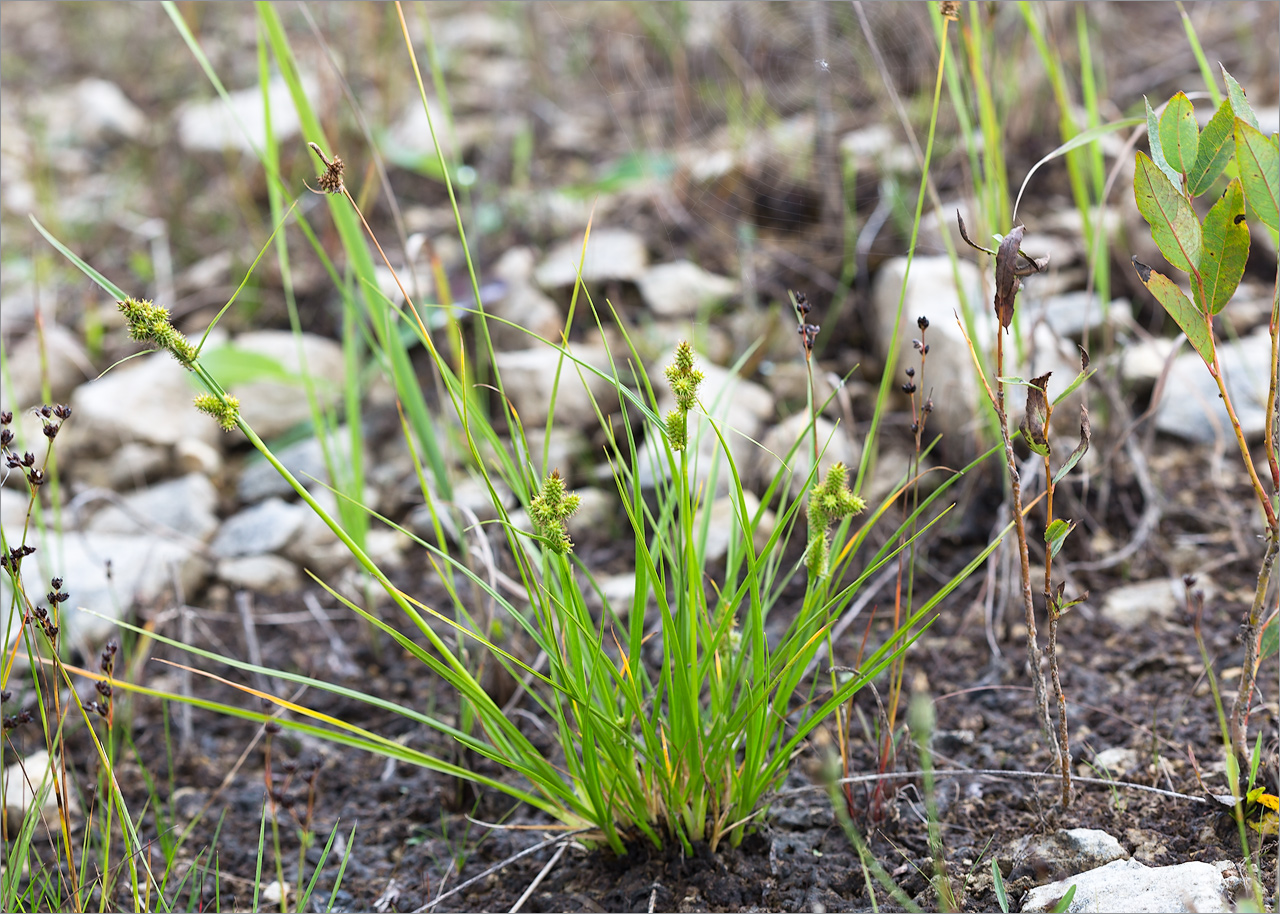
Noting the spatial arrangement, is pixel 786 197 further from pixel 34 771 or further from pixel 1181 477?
pixel 34 771

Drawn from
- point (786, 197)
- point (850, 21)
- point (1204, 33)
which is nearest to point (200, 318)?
point (786, 197)

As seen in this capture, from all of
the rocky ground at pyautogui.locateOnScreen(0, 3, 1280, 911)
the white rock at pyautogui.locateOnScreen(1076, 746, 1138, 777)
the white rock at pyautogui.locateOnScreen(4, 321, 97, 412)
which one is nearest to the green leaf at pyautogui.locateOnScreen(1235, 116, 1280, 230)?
the rocky ground at pyautogui.locateOnScreen(0, 3, 1280, 911)

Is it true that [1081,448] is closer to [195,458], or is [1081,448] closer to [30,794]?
[30,794]

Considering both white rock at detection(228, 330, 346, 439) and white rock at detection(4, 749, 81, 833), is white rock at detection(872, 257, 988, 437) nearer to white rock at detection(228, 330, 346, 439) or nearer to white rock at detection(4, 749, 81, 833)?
white rock at detection(228, 330, 346, 439)

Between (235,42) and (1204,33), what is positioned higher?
(235,42)

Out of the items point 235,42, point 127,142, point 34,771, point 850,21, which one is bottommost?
point 34,771

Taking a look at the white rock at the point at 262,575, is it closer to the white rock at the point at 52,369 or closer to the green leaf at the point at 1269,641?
the white rock at the point at 52,369

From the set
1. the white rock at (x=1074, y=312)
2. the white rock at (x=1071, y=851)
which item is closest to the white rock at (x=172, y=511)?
the white rock at (x=1071, y=851)
